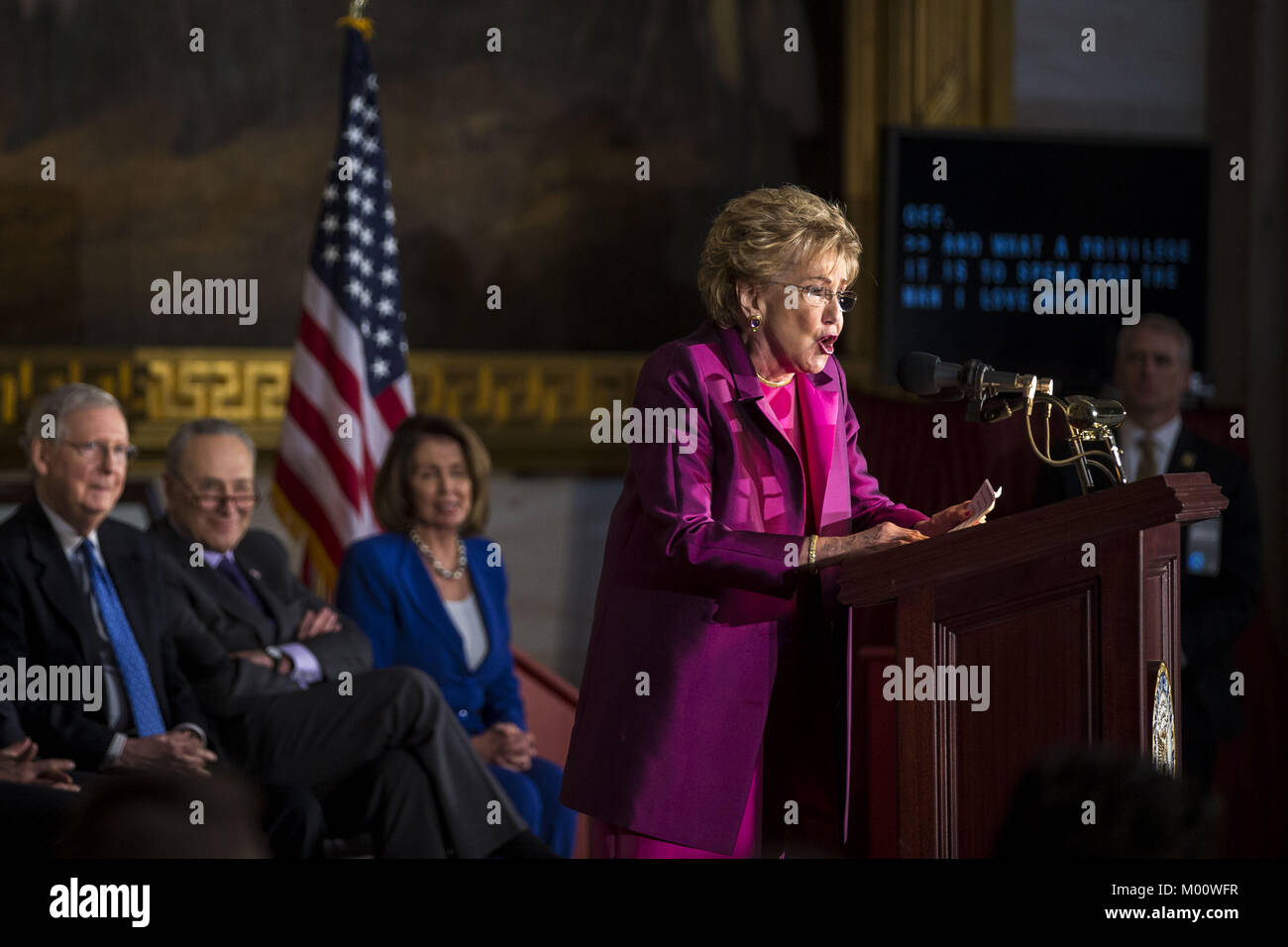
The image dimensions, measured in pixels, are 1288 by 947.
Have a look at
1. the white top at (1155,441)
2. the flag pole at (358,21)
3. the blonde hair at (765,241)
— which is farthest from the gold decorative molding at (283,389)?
the blonde hair at (765,241)

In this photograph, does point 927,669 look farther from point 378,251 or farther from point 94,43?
point 94,43

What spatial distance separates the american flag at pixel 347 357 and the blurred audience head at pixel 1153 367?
266 centimetres

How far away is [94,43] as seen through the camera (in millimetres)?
6469

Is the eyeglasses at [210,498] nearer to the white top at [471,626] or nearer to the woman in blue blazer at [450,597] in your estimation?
the woman in blue blazer at [450,597]

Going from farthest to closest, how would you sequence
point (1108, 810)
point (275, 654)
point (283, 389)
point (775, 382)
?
1. point (283, 389)
2. point (275, 654)
3. point (775, 382)
4. point (1108, 810)

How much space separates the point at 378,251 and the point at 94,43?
5.17 feet

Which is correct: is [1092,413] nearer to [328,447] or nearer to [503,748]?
[503,748]

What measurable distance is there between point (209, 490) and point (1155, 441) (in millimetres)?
3011

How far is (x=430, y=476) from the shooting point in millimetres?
5199

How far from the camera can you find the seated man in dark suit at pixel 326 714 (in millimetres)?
4352

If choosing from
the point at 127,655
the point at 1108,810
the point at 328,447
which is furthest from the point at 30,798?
the point at 1108,810

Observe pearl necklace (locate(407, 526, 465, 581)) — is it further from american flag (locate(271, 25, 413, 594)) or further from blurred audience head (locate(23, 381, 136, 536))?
blurred audience head (locate(23, 381, 136, 536))

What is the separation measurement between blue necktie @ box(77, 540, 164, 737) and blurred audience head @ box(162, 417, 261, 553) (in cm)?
56

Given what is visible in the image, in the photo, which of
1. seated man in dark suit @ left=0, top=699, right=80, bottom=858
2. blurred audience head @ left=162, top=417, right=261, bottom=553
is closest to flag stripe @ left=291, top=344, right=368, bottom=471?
blurred audience head @ left=162, top=417, right=261, bottom=553
